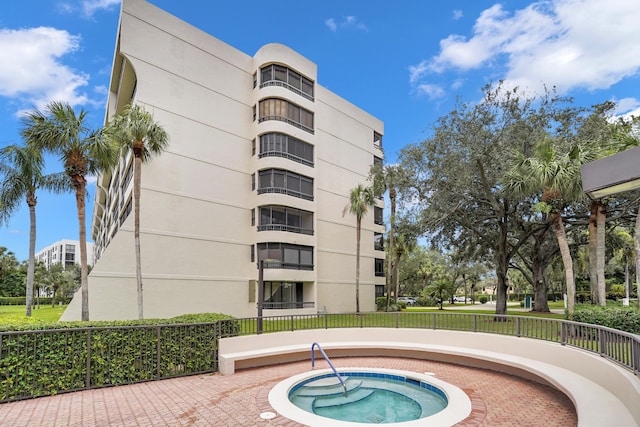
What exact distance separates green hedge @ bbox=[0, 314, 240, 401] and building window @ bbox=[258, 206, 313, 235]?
14.9 metres

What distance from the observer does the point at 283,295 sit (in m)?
25.6

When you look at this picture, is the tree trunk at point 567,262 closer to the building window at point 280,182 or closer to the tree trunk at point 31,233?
the building window at point 280,182

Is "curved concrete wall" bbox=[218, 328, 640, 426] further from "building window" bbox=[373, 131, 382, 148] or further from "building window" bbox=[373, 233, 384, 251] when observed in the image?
"building window" bbox=[373, 131, 382, 148]

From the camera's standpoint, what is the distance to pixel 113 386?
838cm

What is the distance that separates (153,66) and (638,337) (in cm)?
2375

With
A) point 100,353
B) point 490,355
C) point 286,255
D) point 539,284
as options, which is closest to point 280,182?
point 286,255

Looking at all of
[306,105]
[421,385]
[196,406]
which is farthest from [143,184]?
[421,385]

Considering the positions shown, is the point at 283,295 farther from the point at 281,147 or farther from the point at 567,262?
the point at 567,262

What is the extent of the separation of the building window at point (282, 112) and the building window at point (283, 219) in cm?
605

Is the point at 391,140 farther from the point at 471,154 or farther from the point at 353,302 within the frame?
the point at 471,154

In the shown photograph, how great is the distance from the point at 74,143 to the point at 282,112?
1434 centimetres

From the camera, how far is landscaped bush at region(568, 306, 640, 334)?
33.3 feet

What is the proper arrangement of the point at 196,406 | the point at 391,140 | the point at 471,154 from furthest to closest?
the point at 391,140 → the point at 471,154 → the point at 196,406

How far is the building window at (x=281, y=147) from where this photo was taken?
25.6 m
